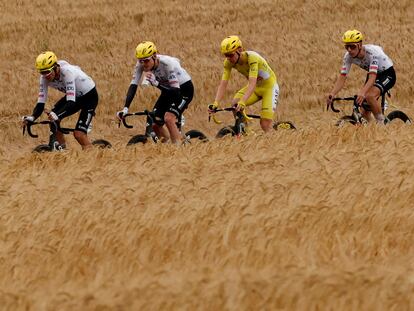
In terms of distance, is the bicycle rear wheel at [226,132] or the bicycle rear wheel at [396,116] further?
the bicycle rear wheel at [396,116]

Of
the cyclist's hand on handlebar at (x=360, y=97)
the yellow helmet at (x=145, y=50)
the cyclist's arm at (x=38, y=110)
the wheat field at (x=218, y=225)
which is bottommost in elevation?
the cyclist's arm at (x=38, y=110)

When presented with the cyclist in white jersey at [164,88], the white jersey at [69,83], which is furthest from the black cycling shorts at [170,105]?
the white jersey at [69,83]

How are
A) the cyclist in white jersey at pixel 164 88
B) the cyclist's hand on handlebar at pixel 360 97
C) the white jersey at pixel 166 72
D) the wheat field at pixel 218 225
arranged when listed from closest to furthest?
the wheat field at pixel 218 225
the cyclist in white jersey at pixel 164 88
the white jersey at pixel 166 72
the cyclist's hand on handlebar at pixel 360 97

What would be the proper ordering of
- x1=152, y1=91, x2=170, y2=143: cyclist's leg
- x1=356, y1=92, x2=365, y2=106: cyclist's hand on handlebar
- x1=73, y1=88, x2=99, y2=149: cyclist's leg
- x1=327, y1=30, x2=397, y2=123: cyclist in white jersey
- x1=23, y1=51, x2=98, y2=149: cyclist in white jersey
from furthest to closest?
x1=327, y1=30, x2=397, y2=123: cyclist in white jersey < x1=356, y1=92, x2=365, y2=106: cyclist's hand on handlebar < x1=152, y1=91, x2=170, y2=143: cyclist's leg < x1=73, y1=88, x2=99, y2=149: cyclist's leg < x1=23, y1=51, x2=98, y2=149: cyclist in white jersey

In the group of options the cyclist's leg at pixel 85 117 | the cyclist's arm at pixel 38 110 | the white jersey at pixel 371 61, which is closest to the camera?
the cyclist's arm at pixel 38 110

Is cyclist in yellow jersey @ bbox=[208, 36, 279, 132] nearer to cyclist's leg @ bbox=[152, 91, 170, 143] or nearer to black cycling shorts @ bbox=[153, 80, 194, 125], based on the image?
black cycling shorts @ bbox=[153, 80, 194, 125]

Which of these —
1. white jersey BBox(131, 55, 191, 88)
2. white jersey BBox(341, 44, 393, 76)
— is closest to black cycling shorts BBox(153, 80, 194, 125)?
white jersey BBox(131, 55, 191, 88)

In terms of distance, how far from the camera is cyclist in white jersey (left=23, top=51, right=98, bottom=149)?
17938 mm

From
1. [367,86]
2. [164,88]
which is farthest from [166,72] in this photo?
[367,86]

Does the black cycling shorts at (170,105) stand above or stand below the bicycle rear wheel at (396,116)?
above

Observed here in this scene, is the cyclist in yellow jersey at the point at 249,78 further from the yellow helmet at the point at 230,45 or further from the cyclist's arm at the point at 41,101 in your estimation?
the cyclist's arm at the point at 41,101

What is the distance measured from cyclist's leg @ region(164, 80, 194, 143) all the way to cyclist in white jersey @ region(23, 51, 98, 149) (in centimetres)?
141

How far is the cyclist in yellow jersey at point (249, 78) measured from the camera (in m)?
18.3

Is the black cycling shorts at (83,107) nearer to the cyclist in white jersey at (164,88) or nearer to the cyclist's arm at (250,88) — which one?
the cyclist in white jersey at (164,88)
